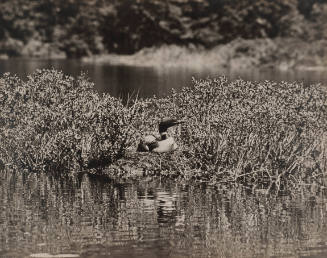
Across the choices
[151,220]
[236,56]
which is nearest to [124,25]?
[236,56]

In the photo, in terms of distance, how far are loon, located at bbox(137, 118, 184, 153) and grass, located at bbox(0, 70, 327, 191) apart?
0.26m

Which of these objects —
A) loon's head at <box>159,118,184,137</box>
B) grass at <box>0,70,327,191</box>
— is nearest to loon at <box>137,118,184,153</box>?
loon's head at <box>159,118,184,137</box>

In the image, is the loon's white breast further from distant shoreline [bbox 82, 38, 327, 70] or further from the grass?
distant shoreline [bbox 82, 38, 327, 70]

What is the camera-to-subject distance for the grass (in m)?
22.9

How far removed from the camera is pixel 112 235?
56.2 ft

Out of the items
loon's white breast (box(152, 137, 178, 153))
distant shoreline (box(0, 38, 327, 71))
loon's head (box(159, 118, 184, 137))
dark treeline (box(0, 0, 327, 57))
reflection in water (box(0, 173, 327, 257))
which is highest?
dark treeline (box(0, 0, 327, 57))

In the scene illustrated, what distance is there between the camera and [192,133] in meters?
23.6

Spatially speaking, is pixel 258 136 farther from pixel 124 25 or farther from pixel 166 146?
pixel 124 25

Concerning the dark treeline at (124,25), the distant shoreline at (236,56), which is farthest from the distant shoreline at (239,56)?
the dark treeline at (124,25)

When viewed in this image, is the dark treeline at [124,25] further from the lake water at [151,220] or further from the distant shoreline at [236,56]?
the lake water at [151,220]

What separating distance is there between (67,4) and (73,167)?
70.5 metres

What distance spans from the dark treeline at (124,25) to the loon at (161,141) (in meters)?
62.2

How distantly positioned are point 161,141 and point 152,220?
21.0 ft

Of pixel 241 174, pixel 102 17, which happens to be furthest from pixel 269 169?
pixel 102 17
